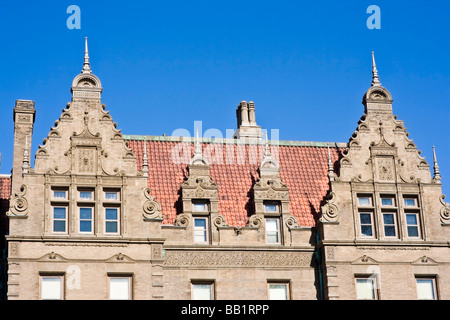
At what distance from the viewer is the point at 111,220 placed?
45.2 m

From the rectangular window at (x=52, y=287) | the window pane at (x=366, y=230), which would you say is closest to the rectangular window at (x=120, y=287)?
the rectangular window at (x=52, y=287)

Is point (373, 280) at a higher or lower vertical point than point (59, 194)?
lower

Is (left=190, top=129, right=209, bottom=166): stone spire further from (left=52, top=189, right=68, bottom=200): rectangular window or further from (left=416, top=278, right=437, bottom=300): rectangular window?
(left=416, top=278, right=437, bottom=300): rectangular window

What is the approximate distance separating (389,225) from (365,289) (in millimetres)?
3228

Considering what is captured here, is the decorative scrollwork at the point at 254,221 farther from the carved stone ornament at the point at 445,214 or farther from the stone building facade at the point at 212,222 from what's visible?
the carved stone ornament at the point at 445,214

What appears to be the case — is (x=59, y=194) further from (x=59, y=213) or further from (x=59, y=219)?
(x=59, y=219)

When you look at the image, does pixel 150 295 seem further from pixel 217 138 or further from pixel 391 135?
pixel 391 135

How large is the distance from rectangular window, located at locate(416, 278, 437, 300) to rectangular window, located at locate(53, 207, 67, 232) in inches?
612

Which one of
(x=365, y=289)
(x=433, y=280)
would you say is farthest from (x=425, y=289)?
(x=365, y=289)

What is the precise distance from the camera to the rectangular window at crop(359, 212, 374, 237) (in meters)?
46.9

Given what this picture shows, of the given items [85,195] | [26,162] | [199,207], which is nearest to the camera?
[26,162]

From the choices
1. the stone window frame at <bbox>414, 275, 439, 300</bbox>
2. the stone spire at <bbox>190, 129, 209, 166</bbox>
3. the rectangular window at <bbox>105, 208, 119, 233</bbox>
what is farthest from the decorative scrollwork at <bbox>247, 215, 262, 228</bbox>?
the stone window frame at <bbox>414, 275, 439, 300</bbox>
